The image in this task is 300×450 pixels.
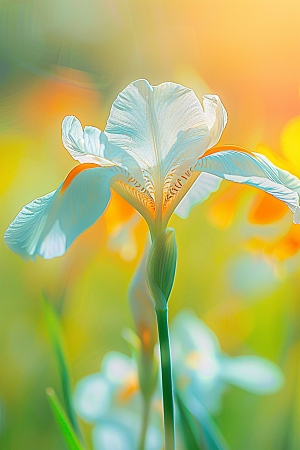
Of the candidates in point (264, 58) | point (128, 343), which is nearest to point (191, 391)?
point (128, 343)

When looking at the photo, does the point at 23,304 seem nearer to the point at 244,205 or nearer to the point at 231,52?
the point at 244,205

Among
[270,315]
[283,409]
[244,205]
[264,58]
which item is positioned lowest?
[283,409]

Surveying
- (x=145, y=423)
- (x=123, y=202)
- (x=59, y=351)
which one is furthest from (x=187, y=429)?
(x=123, y=202)

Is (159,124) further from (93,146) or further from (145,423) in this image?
(145,423)

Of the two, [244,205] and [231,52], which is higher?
[231,52]

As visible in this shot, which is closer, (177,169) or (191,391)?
(177,169)

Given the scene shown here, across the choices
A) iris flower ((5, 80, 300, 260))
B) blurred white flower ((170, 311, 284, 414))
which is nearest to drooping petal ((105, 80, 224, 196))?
iris flower ((5, 80, 300, 260))

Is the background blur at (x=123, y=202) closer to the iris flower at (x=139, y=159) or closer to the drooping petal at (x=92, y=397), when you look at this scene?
the drooping petal at (x=92, y=397)
